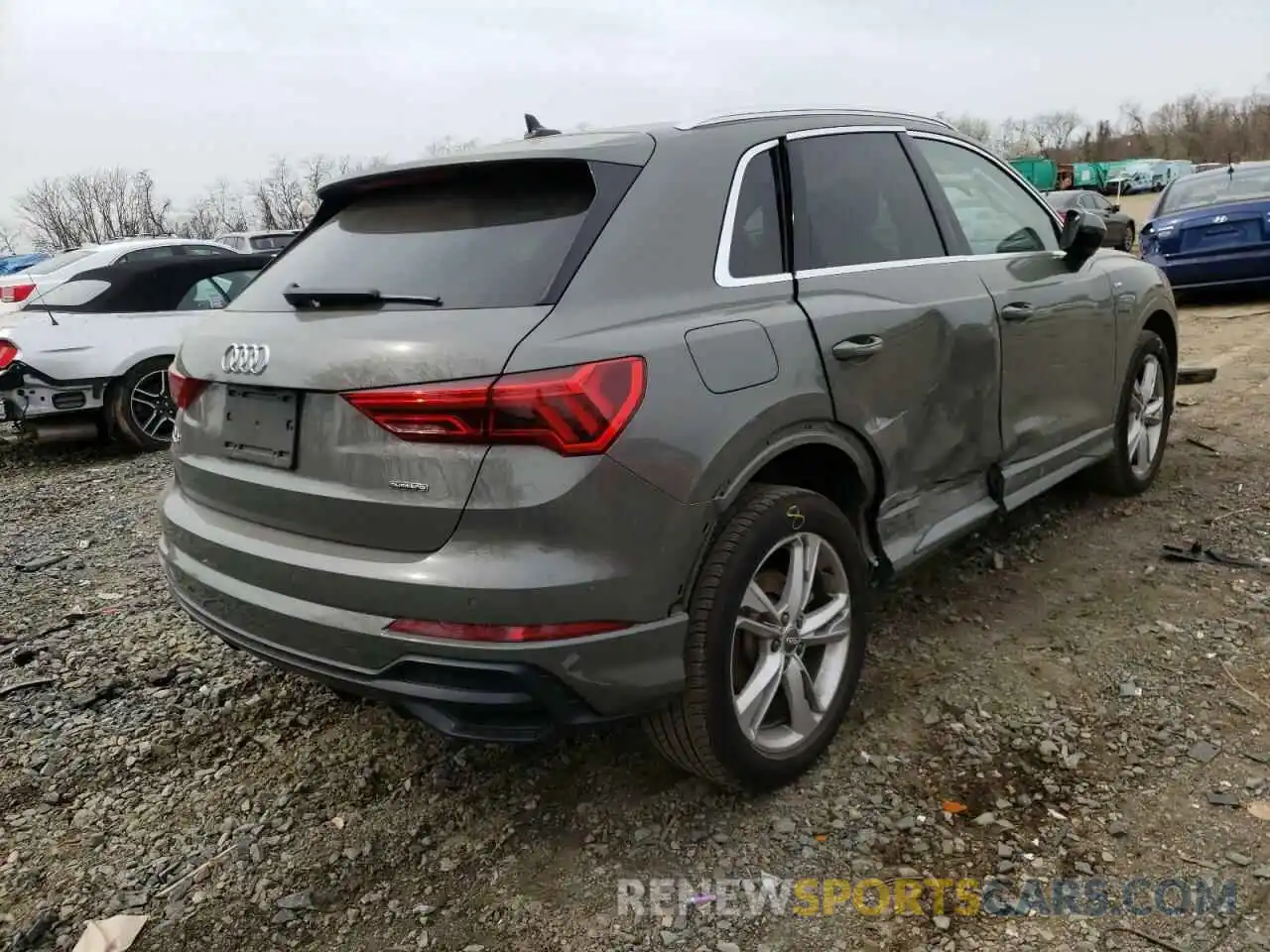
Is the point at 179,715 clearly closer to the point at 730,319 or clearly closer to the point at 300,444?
the point at 300,444

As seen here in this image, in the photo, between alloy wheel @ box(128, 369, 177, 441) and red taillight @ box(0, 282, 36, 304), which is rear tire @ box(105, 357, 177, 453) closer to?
alloy wheel @ box(128, 369, 177, 441)

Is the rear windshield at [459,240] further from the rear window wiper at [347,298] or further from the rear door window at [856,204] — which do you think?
the rear door window at [856,204]

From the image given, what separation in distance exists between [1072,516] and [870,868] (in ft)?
9.33

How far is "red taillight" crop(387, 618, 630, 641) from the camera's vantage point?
6.70ft

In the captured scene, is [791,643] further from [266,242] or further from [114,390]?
[266,242]

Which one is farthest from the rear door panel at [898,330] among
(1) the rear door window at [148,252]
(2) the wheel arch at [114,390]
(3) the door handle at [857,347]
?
(1) the rear door window at [148,252]

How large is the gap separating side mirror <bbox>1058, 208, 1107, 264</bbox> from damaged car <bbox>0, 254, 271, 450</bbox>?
5.78 m

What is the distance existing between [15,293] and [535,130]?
11599 millimetres

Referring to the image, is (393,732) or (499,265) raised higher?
(499,265)

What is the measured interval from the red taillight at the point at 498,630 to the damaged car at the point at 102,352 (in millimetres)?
5758

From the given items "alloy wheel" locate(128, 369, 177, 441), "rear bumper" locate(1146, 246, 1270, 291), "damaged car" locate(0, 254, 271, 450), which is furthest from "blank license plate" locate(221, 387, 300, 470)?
"rear bumper" locate(1146, 246, 1270, 291)

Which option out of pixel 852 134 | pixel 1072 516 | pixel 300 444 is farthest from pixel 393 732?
pixel 1072 516

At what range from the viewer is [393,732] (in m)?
3.07

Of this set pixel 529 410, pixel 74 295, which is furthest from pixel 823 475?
pixel 74 295
